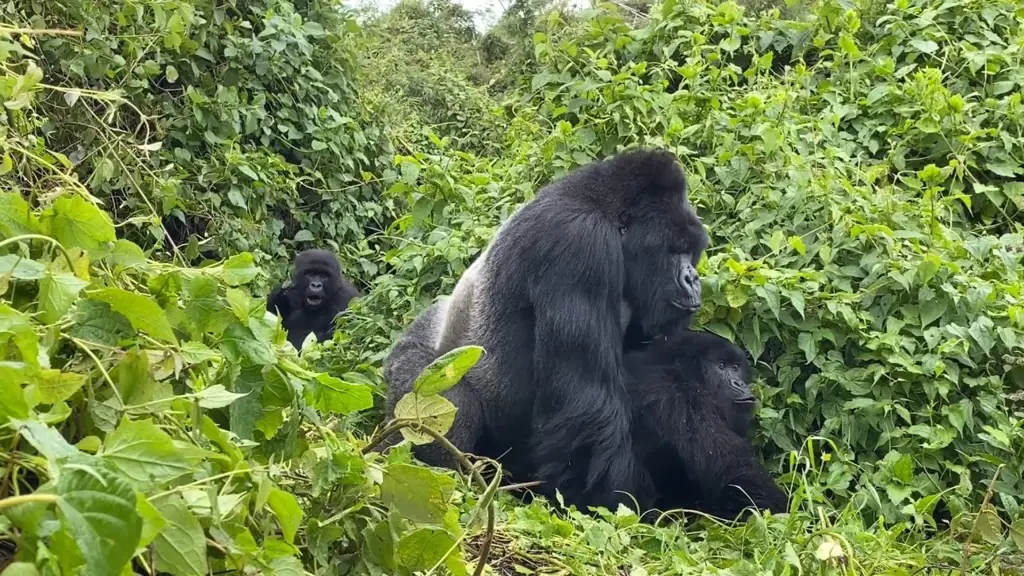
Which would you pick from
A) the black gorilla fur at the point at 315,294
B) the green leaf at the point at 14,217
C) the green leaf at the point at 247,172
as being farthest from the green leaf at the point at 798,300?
the green leaf at the point at 247,172

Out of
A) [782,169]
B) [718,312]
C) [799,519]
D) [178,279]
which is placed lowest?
[799,519]

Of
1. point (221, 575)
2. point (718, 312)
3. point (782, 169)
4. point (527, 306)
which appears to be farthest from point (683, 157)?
point (221, 575)

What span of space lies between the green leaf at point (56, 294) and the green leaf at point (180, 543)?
30cm

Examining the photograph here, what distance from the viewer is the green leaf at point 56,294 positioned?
1266 mm

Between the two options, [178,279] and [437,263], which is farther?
[437,263]

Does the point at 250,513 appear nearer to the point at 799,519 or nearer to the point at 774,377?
the point at 799,519

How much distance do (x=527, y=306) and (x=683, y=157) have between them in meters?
1.39

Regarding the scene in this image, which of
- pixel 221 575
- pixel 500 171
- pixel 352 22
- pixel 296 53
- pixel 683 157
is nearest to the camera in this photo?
pixel 221 575

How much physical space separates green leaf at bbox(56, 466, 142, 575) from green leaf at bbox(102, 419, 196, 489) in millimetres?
134

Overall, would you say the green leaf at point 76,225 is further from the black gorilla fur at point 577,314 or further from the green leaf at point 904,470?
the green leaf at point 904,470

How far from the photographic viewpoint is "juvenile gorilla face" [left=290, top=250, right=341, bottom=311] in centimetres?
622

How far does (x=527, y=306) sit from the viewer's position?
3543 mm

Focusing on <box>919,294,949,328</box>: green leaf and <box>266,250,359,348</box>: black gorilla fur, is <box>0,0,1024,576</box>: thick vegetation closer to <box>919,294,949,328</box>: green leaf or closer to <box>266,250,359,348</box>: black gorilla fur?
<box>919,294,949,328</box>: green leaf

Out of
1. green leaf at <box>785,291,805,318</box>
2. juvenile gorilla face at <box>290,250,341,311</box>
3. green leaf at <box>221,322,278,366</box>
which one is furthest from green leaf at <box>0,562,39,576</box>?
juvenile gorilla face at <box>290,250,341,311</box>
